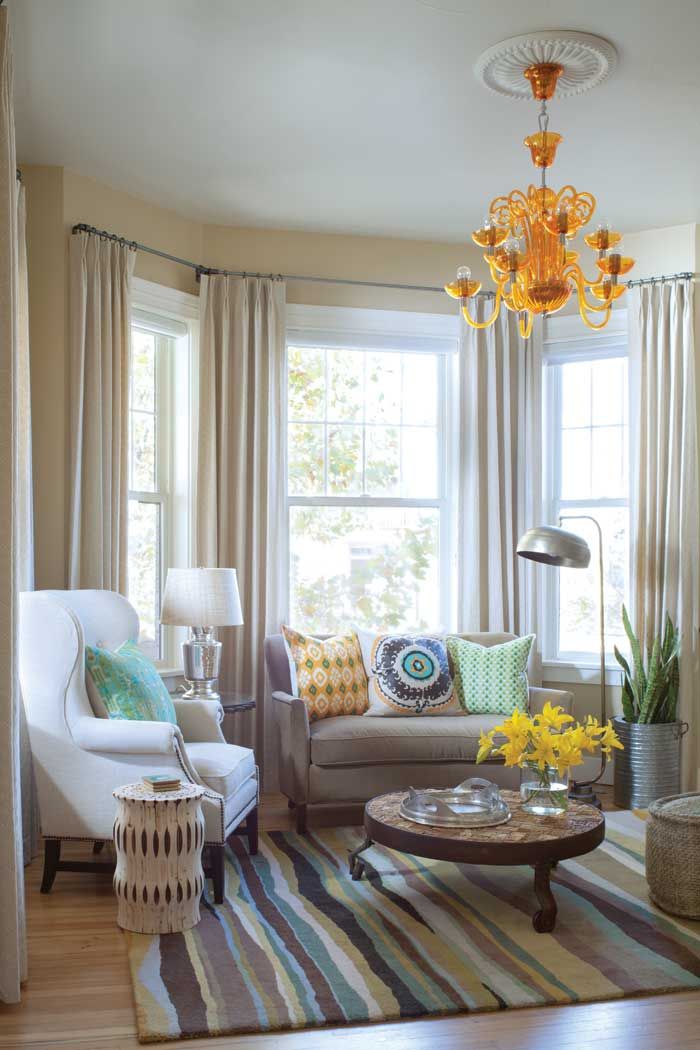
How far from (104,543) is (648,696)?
2804mm

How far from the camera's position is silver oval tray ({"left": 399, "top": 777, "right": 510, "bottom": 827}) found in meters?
3.47

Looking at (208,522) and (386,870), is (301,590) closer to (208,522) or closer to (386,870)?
(208,522)

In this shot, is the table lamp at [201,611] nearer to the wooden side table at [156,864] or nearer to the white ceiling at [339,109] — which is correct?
the wooden side table at [156,864]

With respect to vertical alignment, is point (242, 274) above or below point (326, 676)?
above

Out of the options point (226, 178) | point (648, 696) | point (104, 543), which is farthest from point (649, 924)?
point (226, 178)

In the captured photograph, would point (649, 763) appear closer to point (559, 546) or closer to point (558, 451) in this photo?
point (559, 546)

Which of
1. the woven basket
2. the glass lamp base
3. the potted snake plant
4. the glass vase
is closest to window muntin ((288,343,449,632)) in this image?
the glass lamp base

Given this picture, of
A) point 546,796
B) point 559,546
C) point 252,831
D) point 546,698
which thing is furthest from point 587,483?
point 252,831

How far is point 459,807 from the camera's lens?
3.61 meters

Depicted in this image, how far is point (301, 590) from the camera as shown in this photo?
5.69 metres

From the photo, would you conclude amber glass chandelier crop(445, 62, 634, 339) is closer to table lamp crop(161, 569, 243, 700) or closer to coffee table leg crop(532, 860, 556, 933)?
table lamp crop(161, 569, 243, 700)

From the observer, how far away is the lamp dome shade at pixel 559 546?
475 cm

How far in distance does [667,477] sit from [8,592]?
3786 mm

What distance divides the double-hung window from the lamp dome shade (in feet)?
3.48
